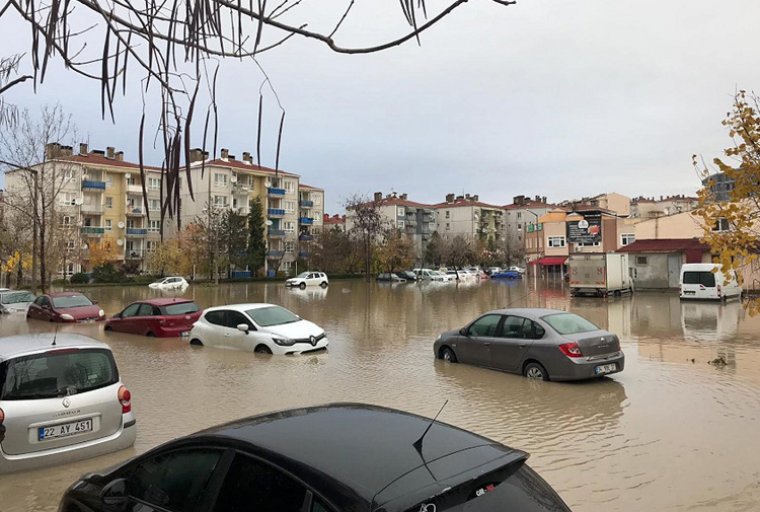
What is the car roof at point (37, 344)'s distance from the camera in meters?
6.41

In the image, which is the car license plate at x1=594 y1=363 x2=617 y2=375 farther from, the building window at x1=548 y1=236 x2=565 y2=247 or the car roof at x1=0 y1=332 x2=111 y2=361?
the building window at x1=548 y1=236 x2=565 y2=247

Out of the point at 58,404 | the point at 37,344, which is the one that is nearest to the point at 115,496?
the point at 58,404

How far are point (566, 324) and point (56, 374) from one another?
348 inches

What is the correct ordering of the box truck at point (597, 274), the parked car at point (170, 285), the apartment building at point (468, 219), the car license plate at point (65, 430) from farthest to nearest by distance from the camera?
the apartment building at point (468, 219), the parked car at point (170, 285), the box truck at point (597, 274), the car license plate at point (65, 430)

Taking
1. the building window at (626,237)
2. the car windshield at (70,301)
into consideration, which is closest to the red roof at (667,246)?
the building window at (626,237)

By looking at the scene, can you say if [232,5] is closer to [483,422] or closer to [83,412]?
[83,412]

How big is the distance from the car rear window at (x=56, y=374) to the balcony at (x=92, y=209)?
70.0m

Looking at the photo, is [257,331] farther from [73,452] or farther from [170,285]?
[170,285]

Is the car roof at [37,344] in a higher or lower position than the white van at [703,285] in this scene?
higher

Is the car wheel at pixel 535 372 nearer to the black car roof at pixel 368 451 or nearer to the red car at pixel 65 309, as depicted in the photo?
the black car roof at pixel 368 451

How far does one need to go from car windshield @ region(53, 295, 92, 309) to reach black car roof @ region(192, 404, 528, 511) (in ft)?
74.5

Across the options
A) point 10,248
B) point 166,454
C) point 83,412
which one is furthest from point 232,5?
Result: point 10,248

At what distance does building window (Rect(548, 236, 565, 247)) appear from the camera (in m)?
71.2

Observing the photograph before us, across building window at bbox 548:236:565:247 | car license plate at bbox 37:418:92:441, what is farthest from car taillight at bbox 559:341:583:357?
building window at bbox 548:236:565:247
